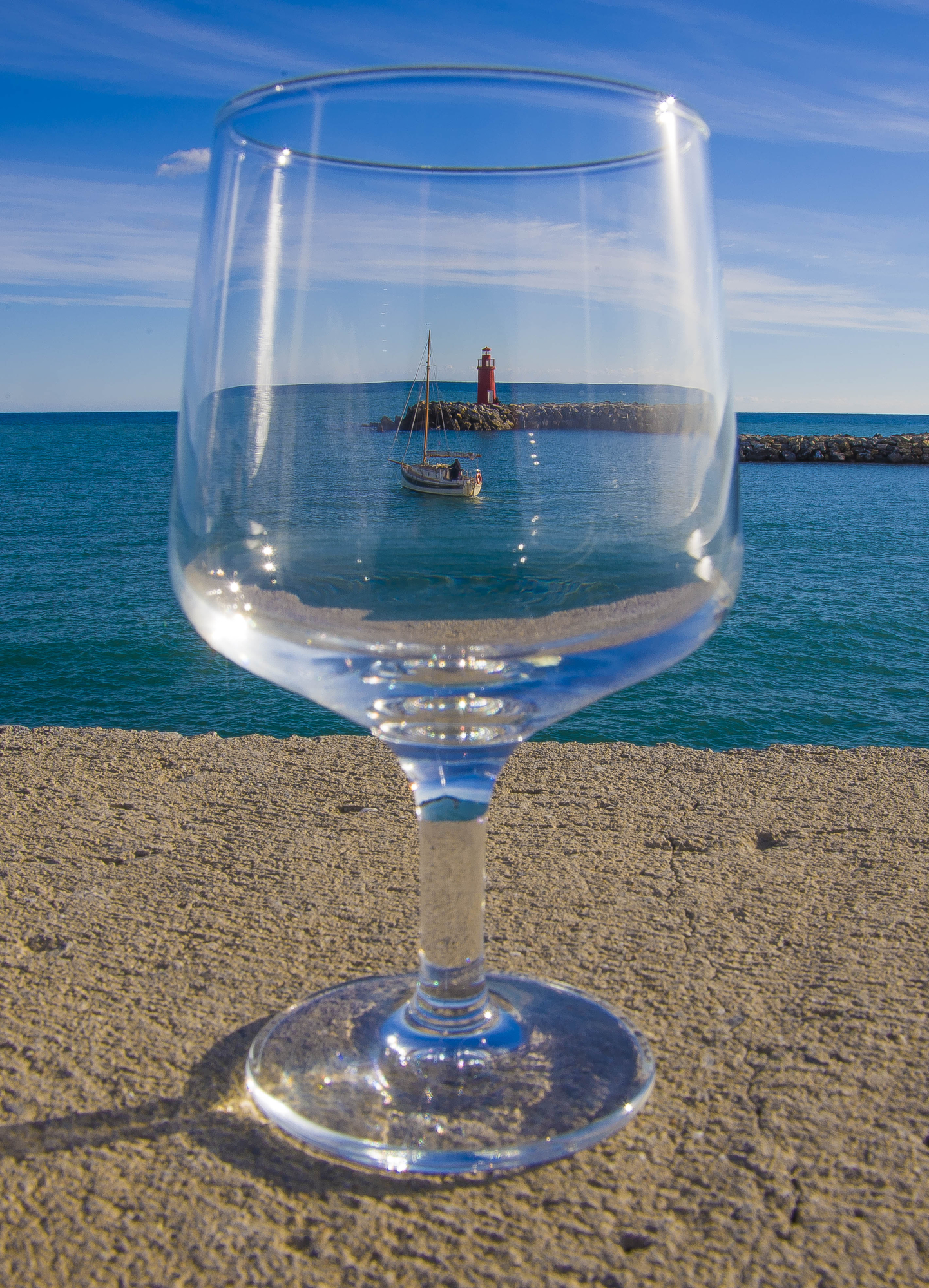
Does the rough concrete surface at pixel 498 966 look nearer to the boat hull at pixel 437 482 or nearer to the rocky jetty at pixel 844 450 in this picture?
the boat hull at pixel 437 482

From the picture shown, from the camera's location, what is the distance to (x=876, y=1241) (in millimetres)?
851

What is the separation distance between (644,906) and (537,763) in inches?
22.3

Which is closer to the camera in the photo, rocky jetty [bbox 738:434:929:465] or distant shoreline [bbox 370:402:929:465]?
distant shoreline [bbox 370:402:929:465]

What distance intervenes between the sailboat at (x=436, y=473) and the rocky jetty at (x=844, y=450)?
158 ft

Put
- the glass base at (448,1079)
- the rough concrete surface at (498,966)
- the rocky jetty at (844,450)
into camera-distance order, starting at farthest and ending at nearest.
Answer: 1. the rocky jetty at (844,450)
2. the glass base at (448,1079)
3. the rough concrete surface at (498,966)

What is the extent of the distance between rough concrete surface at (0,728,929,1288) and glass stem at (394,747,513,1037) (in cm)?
20

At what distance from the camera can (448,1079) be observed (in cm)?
105

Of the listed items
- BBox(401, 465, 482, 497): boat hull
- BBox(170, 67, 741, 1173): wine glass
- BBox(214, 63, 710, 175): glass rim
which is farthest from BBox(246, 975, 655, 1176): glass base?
BBox(214, 63, 710, 175): glass rim

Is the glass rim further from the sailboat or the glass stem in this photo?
the glass stem

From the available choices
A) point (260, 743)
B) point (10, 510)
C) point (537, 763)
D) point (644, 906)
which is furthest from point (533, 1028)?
point (10, 510)

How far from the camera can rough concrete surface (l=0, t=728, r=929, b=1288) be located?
851mm

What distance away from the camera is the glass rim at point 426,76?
882mm

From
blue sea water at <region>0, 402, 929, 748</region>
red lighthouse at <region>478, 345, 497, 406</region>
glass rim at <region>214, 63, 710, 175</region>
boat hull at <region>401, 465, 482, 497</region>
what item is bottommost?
blue sea water at <region>0, 402, 929, 748</region>

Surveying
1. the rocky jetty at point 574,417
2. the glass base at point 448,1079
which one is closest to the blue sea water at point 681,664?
the rocky jetty at point 574,417
